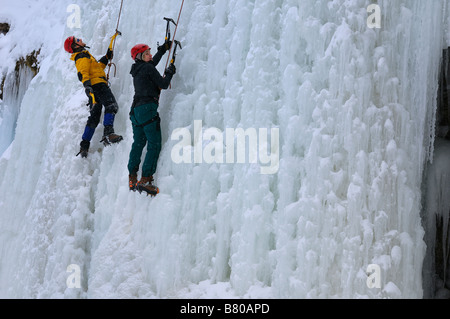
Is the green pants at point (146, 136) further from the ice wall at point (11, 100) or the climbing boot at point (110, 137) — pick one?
the ice wall at point (11, 100)

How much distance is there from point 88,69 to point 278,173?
2.33m

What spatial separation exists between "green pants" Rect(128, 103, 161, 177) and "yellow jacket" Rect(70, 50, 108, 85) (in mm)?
809

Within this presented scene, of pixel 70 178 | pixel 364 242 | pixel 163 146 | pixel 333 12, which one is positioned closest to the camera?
pixel 364 242

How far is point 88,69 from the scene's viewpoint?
5488 millimetres

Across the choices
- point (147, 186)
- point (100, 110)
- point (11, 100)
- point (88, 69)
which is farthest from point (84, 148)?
point (11, 100)

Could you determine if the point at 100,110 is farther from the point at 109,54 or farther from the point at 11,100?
the point at 11,100

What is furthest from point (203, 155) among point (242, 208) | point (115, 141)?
Answer: point (115, 141)

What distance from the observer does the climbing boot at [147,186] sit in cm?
482

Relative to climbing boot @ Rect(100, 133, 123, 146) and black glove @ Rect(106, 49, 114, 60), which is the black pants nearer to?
climbing boot @ Rect(100, 133, 123, 146)

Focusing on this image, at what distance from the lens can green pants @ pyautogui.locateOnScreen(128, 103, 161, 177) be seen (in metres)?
4.82

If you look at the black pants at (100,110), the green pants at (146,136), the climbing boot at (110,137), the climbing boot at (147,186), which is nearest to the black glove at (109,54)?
the black pants at (100,110)

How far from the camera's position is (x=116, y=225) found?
17.0 ft
